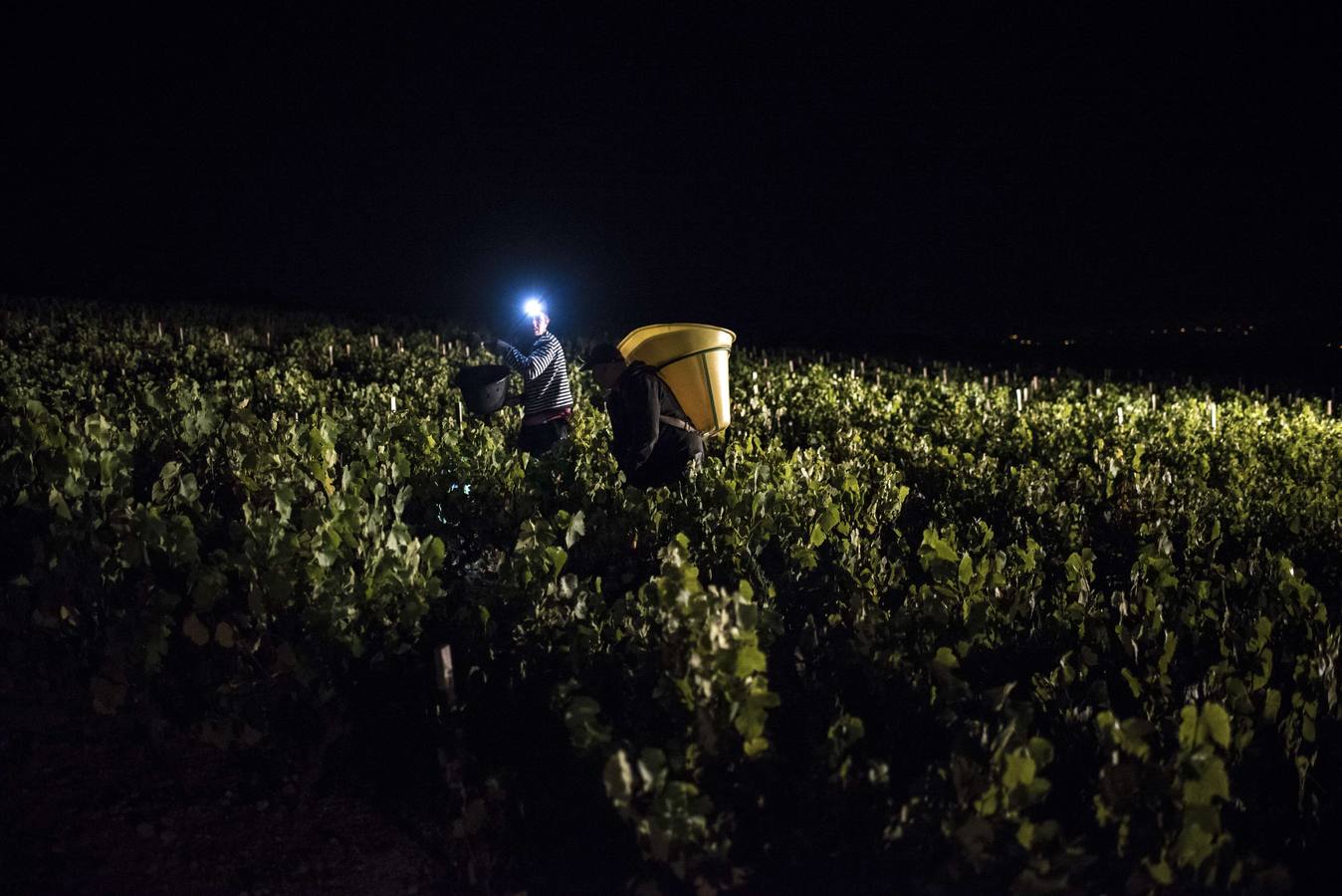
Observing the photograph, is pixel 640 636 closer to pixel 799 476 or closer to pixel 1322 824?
pixel 1322 824

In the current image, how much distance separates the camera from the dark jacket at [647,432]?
503 cm

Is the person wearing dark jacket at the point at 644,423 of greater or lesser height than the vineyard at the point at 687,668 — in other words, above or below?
above

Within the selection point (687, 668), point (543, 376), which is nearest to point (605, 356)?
point (543, 376)

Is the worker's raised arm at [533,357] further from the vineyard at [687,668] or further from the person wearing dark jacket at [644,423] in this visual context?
the person wearing dark jacket at [644,423]

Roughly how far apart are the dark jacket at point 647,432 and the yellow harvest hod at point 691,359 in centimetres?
7

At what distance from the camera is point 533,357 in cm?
710

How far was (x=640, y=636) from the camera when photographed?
3174 mm

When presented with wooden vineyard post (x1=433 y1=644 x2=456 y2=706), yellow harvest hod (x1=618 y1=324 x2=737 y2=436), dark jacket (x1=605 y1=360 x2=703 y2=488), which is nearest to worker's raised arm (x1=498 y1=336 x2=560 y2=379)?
dark jacket (x1=605 y1=360 x2=703 y2=488)

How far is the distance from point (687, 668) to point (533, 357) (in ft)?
15.7

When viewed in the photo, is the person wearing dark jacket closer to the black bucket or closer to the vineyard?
the vineyard

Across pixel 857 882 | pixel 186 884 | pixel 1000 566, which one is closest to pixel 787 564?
pixel 1000 566

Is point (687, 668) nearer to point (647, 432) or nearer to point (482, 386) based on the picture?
point (647, 432)

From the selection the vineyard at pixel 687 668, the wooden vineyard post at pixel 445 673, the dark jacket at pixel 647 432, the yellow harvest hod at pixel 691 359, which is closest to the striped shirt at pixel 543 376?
the vineyard at pixel 687 668

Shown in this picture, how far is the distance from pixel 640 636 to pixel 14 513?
3.68 meters
